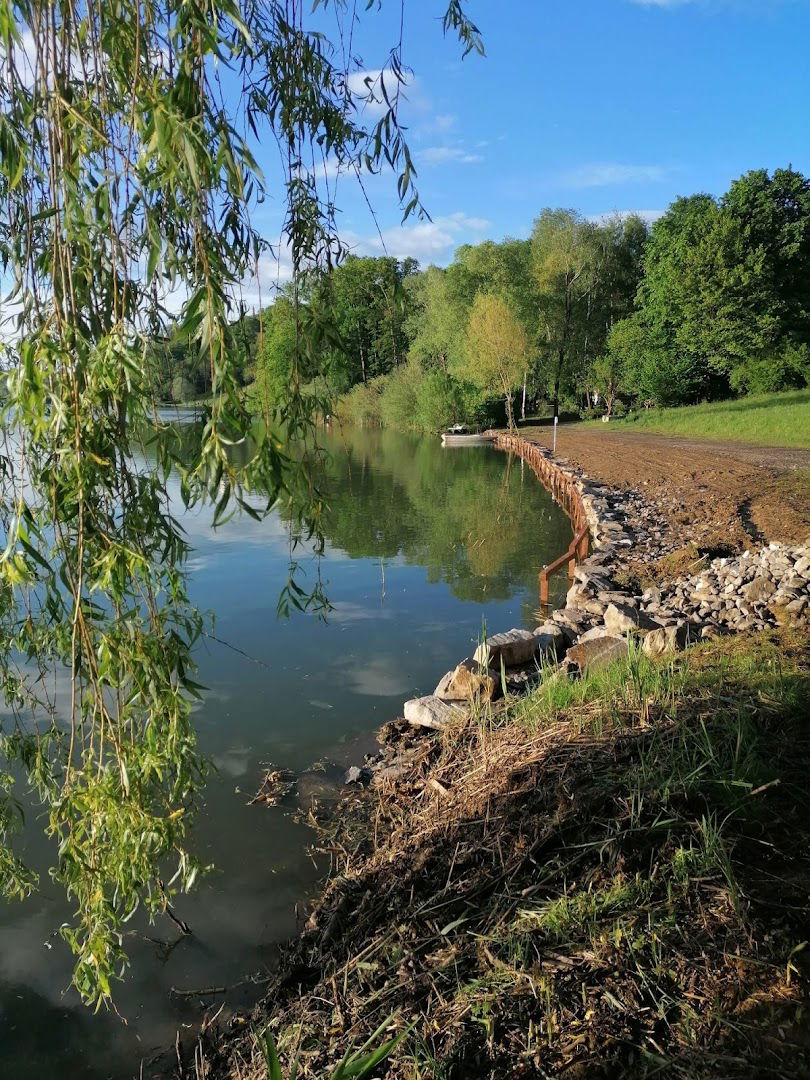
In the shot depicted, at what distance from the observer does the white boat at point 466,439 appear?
3547 centimetres

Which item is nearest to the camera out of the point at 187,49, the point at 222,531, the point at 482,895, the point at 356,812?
the point at 187,49

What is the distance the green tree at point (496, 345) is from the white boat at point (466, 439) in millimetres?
1459

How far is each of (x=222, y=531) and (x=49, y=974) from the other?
1173 centimetres

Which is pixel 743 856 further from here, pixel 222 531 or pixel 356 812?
pixel 222 531

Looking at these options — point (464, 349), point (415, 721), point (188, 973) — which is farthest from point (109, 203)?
point (464, 349)

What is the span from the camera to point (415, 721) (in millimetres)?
6109

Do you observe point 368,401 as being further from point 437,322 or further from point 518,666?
point 518,666

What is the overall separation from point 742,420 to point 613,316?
63.5ft

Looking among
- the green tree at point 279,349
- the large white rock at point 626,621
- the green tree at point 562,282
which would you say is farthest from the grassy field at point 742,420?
the green tree at point 279,349

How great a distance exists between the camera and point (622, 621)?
7016 millimetres

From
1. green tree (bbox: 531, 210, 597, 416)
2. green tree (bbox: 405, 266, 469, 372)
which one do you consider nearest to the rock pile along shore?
green tree (bbox: 405, 266, 469, 372)

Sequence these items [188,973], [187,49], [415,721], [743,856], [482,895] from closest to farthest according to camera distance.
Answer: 1. [187,49]
2. [743,856]
3. [482,895]
4. [188,973]
5. [415,721]

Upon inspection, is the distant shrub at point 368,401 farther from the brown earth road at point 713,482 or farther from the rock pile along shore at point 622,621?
the rock pile along shore at point 622,621

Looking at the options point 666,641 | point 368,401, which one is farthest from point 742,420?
point 368,401
